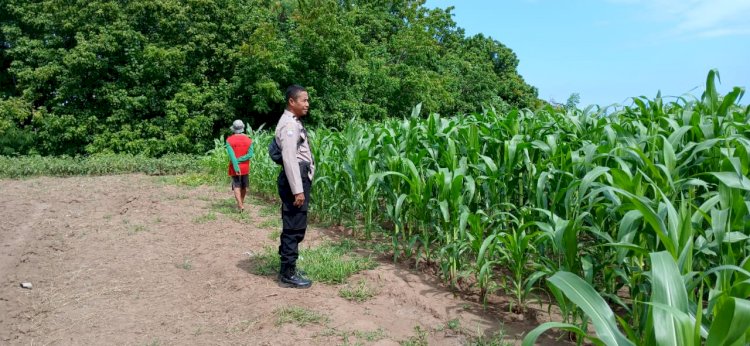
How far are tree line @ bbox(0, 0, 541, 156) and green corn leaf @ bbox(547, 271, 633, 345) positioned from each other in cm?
1504

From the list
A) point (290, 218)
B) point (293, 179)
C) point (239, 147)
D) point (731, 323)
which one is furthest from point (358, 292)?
point (239, 147)

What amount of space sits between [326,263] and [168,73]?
50.7ft

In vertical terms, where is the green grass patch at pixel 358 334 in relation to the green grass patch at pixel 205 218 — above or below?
above

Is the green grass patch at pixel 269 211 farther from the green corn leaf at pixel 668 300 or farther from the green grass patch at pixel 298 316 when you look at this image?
the green corn leaf at pixel 668 300

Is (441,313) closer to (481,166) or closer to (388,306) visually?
(388,306)

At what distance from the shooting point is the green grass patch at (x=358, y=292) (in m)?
3.85

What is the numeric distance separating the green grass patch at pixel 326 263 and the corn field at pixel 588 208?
40cm

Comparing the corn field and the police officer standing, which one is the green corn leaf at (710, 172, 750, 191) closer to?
the corn field

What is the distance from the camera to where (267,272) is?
4.55 meters

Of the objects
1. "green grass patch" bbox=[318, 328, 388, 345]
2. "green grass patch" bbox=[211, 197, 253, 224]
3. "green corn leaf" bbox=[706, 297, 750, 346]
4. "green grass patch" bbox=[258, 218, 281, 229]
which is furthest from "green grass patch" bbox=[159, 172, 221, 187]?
"green corn leaf" bbox=[706, 297, 750, 346]

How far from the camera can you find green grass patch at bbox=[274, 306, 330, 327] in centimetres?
344

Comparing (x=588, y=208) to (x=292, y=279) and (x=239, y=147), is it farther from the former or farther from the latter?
(x=239, y=147)

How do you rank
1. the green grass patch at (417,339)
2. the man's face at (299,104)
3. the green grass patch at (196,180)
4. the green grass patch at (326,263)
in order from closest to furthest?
the green grass patch at (417,339), the man's face at (299,104), the green grass patch at (326,263), the green grass patch at (196,180)

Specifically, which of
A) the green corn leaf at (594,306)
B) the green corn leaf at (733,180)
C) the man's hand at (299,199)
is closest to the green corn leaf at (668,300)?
the green corn leaf at (594,306)
